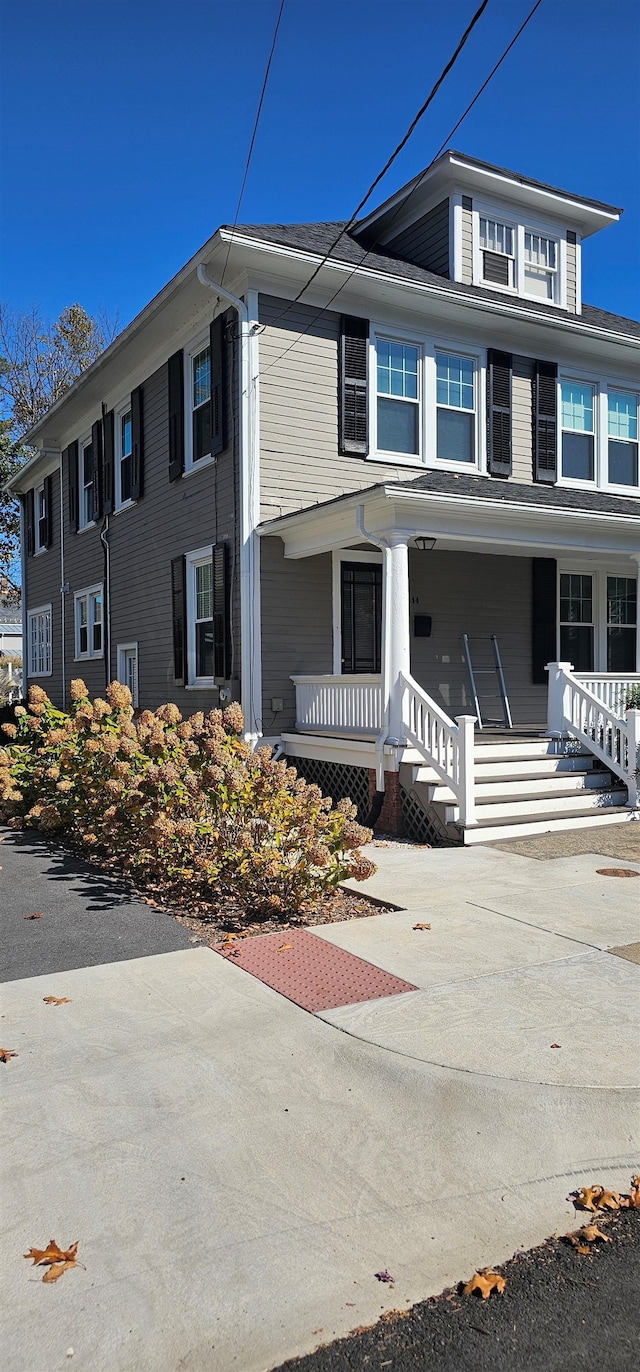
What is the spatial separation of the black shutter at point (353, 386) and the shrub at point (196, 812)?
16.8 feet

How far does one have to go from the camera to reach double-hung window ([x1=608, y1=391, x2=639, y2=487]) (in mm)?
14344

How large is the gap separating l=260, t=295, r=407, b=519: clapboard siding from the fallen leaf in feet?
31.5

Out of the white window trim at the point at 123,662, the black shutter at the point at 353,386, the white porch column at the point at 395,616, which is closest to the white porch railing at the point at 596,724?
the white porch column at the point at 395,616

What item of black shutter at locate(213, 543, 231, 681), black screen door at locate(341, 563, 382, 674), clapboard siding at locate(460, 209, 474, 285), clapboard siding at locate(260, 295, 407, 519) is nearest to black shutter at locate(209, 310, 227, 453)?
clapboard siding at locate(260, 295, 407, 519)

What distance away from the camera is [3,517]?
3142 centimetres

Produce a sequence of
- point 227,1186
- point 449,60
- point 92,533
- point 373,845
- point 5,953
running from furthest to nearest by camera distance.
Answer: point 92,533 → point 373,845 → point 449,60 → point 5,953 → point 227,1186

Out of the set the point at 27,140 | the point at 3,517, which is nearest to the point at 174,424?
the point at 27,140

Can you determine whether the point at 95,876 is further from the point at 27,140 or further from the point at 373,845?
the point at 27,140

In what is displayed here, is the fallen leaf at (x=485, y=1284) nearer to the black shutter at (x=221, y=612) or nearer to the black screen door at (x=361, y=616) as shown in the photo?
the black shutter at (x=221, y=612)

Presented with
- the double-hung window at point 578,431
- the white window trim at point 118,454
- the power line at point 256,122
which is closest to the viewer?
the power line at point 256,122

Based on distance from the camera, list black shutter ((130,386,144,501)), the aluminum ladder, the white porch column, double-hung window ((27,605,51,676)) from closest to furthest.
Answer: the white porch column → the aluminum ladder → black shutter ((130,386,144,501)) → double-hung window ((27,605,51,676))

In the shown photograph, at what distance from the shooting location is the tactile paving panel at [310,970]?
4629 mm

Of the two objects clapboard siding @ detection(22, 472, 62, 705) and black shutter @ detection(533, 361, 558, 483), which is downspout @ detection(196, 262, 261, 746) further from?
clapboard siding @ detection(22, 472, 62, 705)

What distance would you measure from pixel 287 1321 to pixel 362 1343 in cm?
20
